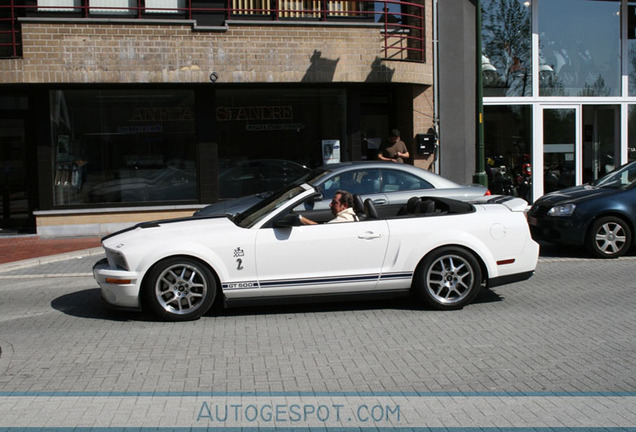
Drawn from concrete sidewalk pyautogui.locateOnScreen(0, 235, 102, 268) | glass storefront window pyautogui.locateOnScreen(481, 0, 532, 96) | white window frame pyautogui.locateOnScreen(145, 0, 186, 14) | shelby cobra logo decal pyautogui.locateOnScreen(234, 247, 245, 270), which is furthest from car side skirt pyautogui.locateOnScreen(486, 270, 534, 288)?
glass storefront window pyautogui.locateOnScreen(481, 0, 532, 96)

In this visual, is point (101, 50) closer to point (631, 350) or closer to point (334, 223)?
point (334, 223)

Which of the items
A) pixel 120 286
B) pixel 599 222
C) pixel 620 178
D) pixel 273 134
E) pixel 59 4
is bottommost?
pixel 120 286

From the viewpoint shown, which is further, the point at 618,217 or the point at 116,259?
the point at 618,217

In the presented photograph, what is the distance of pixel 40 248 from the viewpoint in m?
13.5

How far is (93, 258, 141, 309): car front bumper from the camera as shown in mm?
7398

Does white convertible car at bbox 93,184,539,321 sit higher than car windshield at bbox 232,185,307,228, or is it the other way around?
car windshield at bbox 232,185,307,228

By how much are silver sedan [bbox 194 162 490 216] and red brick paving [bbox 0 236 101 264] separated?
5.23 metres

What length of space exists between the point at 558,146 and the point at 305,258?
12.6m

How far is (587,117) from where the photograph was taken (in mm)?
18641

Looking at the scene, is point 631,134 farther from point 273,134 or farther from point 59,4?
point 59,4

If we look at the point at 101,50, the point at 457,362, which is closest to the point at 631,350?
the point at 457,362

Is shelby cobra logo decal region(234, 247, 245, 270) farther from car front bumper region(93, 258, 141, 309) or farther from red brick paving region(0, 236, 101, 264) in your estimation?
red brick paving region(0, 236, 101, 264)

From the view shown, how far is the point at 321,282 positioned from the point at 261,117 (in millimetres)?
8922

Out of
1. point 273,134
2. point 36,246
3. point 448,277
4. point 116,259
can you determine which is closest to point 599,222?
point 448,277
